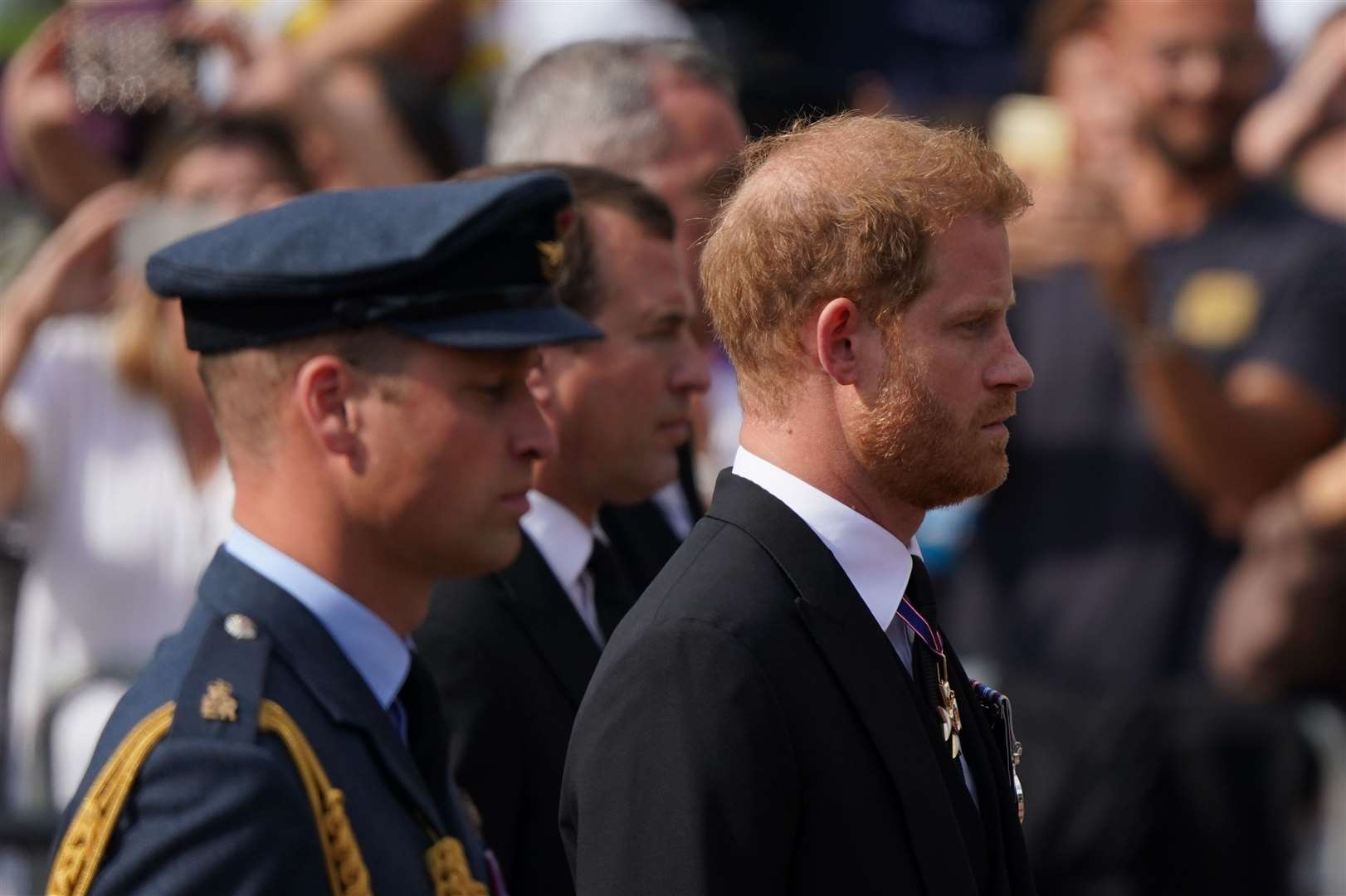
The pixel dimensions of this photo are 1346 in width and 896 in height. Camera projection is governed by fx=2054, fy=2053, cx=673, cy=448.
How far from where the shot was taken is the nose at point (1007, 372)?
7.13ft

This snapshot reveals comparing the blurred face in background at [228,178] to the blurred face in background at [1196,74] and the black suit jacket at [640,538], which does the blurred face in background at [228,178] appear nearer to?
the black suit jacket at [640,538]

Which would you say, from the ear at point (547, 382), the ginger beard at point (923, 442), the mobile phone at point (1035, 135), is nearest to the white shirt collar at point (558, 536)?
the ear at point (547, 382)

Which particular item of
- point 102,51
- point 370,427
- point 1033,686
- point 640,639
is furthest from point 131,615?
point 640,639

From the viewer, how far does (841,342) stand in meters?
2.17

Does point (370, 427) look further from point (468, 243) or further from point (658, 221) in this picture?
point (658, 221)

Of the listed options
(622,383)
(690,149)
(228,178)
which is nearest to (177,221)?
(228,178)

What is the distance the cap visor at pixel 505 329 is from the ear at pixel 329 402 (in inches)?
3.7

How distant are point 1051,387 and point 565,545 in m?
2.77

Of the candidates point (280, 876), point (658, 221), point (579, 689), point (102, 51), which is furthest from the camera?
point (102, 51)

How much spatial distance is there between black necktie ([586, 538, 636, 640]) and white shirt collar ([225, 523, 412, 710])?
0.54 meters

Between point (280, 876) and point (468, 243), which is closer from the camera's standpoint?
point (280, 876)

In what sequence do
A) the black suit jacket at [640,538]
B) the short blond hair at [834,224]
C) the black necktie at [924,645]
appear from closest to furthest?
the short blond hair at [834,224]
the black necktie at [924,645]
the black suit jacket at [640,538]

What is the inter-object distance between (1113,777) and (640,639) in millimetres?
3250

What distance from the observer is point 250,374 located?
2.60 meters
